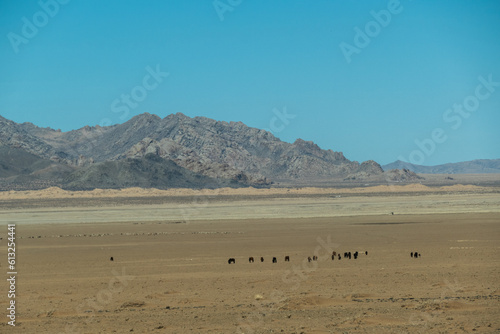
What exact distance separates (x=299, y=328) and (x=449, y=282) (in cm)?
693

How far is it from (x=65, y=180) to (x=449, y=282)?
125 m

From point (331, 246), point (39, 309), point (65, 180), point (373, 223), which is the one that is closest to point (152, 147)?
point (65, 180)

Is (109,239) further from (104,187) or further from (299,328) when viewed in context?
(104,187)

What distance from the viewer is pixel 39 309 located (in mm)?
15156

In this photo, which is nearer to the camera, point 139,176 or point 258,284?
point 258,284

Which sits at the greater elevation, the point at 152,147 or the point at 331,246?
the point at 152,147

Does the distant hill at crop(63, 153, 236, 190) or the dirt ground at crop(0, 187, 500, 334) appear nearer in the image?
the dirt ground at crop(0, 187, 500, 334)

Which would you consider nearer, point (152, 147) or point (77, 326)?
point (77, 326)

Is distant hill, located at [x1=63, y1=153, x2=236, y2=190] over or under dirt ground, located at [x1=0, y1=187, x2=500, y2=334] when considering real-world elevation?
over

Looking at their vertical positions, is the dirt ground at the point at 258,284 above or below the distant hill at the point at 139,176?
below

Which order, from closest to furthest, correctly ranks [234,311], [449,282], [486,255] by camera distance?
[234,311] < [449,282] < [486,255]

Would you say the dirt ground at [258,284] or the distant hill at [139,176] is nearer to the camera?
the dirt ground at [258,284]

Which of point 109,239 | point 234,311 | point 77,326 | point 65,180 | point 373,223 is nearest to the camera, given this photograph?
point 77,326

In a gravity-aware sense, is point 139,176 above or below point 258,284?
above
